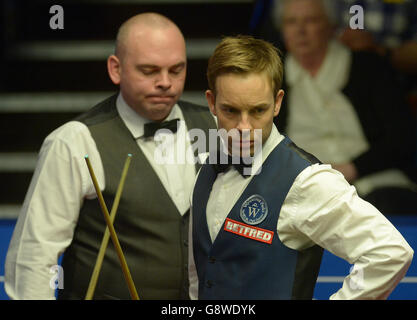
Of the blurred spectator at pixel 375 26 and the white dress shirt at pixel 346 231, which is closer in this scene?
the white dress shirt at pixel 346 231

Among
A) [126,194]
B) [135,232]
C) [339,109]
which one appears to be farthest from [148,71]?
[339,109]

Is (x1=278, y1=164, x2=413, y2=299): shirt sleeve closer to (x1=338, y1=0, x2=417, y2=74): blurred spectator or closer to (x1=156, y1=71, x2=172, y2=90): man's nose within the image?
(x1=156, y1=71, x2=172, y2=90): man's nose

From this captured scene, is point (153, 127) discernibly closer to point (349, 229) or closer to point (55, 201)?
point (55, 201)

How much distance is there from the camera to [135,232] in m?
2.11

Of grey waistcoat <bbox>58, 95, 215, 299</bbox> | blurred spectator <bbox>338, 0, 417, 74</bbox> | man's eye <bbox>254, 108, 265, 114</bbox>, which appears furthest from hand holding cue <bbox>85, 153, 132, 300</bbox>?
blurred spectator <bbox>338, 0, 417, 74</bbox>

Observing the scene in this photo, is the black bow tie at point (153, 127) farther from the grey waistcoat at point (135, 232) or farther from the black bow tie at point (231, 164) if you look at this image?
the black bow tie at point (231, 164)

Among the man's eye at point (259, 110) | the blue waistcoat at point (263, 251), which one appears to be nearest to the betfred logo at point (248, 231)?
the blue waistcoat at point (263, 251)

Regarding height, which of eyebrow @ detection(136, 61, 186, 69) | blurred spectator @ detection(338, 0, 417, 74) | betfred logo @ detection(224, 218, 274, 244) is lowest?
betfred logo @ detection(224, 218, 274, 244)

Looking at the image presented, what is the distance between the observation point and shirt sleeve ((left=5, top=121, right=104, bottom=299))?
211 cm

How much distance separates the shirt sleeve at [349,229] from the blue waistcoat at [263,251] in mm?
42

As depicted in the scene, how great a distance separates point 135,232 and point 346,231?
2.27 ft

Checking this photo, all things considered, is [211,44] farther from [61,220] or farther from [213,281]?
[213,281]

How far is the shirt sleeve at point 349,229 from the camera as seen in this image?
1604 millimetres
